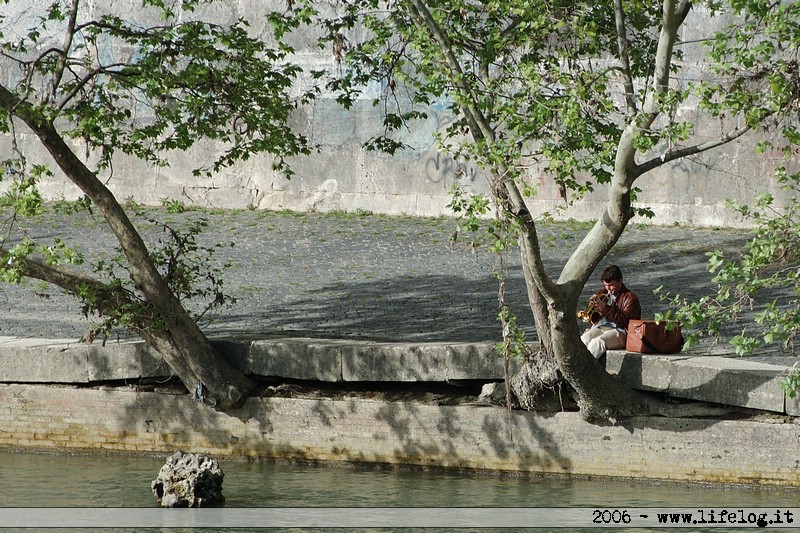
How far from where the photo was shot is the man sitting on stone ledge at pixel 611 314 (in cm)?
1008

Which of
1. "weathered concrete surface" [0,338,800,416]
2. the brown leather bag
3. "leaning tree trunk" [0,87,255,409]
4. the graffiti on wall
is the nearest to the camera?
"weathered concrete surface" [0,338,800,416]

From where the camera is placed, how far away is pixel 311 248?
1681cm

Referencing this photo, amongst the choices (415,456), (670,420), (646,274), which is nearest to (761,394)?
(670,420)

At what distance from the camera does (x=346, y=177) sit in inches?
745

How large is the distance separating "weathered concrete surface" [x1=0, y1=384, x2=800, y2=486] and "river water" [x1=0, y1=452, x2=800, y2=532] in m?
0.13

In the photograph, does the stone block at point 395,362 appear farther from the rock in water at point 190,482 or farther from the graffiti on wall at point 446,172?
the graffiti on wall at point 446,172

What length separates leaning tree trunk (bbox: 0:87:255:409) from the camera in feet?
33.3

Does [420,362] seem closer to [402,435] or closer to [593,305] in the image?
[402,435]

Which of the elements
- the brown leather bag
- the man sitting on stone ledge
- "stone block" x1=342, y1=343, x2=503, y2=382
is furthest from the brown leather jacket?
"stone block" x1=342, y1=343, x2=503, y2=382

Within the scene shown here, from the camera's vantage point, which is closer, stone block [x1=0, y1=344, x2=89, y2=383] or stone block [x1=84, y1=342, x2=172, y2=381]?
stone block [x1=84, y1=342, x2=172, y2=381]

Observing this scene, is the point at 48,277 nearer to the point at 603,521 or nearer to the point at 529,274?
the point at 529,274

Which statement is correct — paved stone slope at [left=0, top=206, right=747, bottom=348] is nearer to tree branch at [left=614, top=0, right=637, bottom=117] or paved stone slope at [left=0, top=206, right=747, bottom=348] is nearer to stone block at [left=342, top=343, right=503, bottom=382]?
stone block at [left=342, top=343, right=503, bottom=382]

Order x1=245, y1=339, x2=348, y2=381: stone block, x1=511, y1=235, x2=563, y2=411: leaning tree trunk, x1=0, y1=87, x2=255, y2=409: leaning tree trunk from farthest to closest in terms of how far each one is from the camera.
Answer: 1. x1=245, y1=339, x2=348, y2=381: stone block
2. x1=0, y1=87, x2=255, y2=409: leaning tree trunk
3. x1=511, y1=235, x2=563, y2=411: leaning tree trunk

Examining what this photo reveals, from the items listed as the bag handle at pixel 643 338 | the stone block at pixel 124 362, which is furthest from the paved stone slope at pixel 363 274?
the bag handle at pixel 643 338
